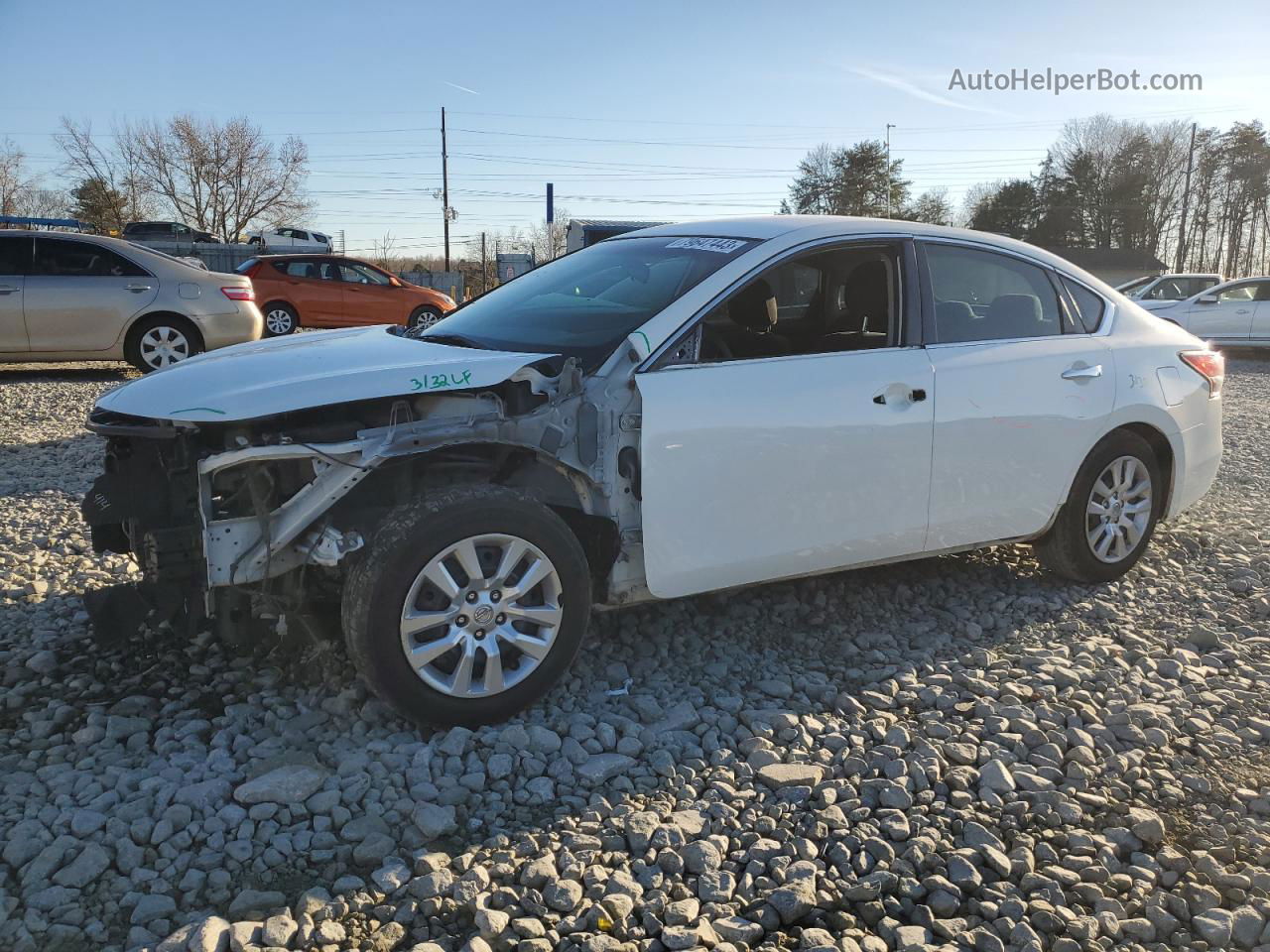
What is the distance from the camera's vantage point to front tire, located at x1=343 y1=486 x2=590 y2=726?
123 inches

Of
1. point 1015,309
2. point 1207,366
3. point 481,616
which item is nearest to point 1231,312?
point 1207,366

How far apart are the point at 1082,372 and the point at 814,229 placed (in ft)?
4.88

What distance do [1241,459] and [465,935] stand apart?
842 centimetres

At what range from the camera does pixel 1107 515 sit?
4805mm

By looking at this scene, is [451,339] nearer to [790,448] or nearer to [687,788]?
[790,448]

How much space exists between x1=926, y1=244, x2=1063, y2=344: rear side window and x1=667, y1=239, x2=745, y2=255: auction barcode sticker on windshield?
88 cm

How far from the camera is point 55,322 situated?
10.1 meters

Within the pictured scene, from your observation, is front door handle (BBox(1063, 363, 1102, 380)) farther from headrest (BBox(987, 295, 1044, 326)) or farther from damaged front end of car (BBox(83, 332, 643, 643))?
damaged front end of car (BBox(83, 332, 643, 643))

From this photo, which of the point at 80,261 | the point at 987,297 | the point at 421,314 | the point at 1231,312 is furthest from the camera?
the point at 421,314

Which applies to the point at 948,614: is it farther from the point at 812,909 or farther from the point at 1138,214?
the point at 1138,214

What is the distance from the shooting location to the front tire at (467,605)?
10.3 ft

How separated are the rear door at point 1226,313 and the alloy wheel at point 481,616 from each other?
1833cm

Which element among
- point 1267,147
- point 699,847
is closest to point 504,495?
point 699,847

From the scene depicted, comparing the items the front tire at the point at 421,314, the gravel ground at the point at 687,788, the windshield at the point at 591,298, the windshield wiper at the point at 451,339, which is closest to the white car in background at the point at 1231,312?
the front tire at the point at 421,314
